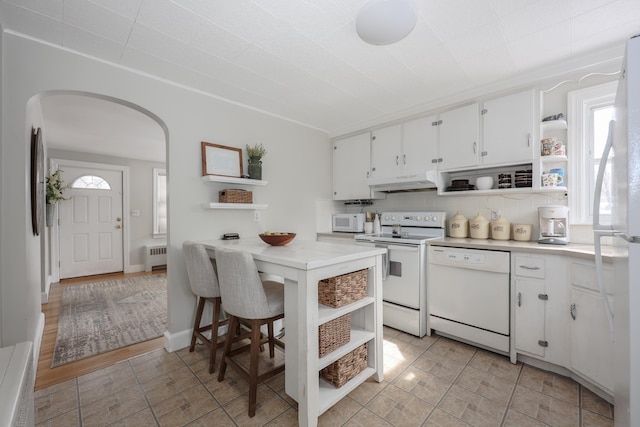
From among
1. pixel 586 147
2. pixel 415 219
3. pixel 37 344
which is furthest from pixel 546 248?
pixel 37 344

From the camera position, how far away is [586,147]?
2.28 metres

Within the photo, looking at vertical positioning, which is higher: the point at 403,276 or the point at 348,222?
the point at 348,222

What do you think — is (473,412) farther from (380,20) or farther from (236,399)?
(380,20)

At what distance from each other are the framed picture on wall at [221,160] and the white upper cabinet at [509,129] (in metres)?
2.38

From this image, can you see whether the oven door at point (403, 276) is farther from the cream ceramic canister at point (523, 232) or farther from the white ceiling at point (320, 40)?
the white ceiling at point (320, 40)

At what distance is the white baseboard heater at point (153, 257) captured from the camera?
5.42 meters

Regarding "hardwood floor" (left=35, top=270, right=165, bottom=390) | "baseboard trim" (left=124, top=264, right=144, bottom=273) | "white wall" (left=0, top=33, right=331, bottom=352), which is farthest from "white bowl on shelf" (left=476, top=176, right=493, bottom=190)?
"baseboard trim" (left=124, top=264, right=144, bottom=273)

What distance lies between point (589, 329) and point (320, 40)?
2.58 metres

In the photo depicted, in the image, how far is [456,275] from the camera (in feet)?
7.94

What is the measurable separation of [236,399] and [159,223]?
5.02m

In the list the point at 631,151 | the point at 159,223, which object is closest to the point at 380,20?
the point at 631,151

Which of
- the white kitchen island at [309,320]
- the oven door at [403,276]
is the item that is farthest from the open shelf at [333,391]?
the oven door at [403,276]

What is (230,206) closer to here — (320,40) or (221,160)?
(221,160)

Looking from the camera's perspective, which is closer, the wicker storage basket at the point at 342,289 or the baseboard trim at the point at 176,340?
the wicker storage basket at the point at 342,289
